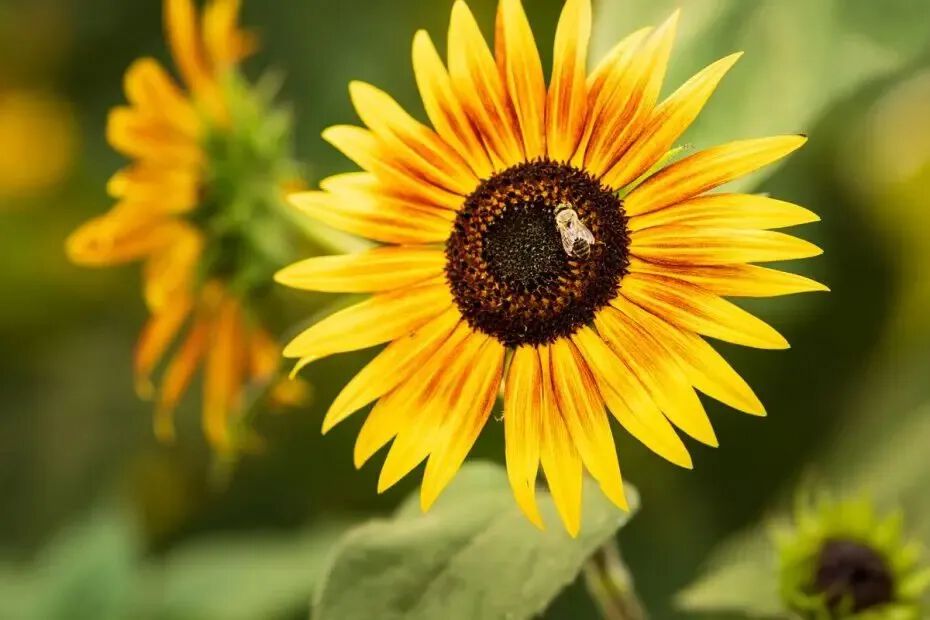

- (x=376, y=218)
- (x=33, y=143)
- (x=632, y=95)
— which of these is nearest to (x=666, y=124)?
(x=632, y=95)

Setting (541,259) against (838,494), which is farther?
(838,494)

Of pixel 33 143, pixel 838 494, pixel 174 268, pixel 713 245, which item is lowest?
pixel 838 494

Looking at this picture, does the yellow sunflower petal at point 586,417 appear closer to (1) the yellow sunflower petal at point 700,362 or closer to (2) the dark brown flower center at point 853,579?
(1) the yellow sunflower petal at point 700,362

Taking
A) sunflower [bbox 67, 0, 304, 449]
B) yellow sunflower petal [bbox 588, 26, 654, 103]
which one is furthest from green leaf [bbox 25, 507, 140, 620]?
yellow sunflower petal [bbox 588, 26, 654, 103]

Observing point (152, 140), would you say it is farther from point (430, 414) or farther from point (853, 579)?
point (853, 579)

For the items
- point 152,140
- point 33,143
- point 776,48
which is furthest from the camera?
point 33,143

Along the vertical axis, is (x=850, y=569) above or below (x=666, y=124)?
below

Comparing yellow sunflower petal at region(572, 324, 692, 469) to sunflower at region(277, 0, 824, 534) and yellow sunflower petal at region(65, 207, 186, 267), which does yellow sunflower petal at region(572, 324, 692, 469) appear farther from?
yellow sunflower petal at region(65, 207, 186, 267)
